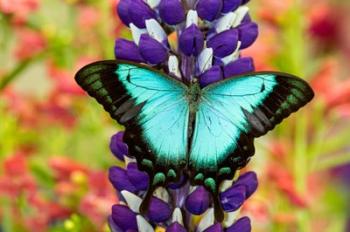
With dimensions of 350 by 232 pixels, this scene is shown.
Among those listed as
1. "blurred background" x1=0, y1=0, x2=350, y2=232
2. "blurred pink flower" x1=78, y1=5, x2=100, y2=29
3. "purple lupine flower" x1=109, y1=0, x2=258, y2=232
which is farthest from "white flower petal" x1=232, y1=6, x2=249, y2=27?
"blurred pink flower" x1=78, y1=5, x2=100, y2=29

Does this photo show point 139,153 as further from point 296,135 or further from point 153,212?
point 296,135

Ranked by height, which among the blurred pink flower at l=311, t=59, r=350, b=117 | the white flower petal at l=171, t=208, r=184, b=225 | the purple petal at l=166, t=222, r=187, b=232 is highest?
the white flower petal at l=171, t=208, r=184, b=225

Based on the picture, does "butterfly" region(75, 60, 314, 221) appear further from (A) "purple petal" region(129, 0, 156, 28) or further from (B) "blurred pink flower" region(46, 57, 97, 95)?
(B) "blurred pink flower" region(46, 57, 97, 95)

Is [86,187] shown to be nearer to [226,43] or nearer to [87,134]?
[87,134]

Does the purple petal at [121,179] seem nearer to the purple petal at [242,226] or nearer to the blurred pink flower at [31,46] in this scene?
the purple petal at [242,226]

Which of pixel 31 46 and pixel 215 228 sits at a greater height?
pixel 31 46

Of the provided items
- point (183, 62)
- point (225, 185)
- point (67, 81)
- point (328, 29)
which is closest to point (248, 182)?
point (225, 185)
